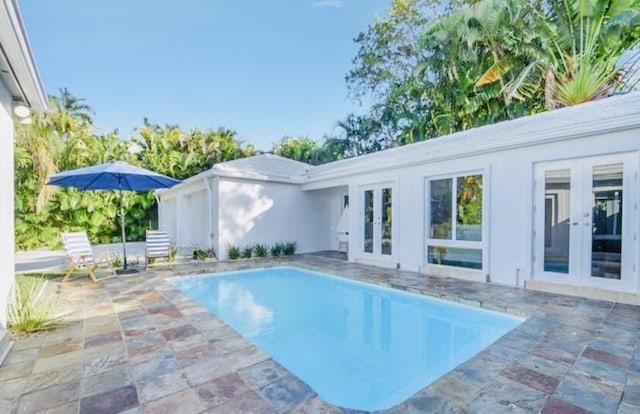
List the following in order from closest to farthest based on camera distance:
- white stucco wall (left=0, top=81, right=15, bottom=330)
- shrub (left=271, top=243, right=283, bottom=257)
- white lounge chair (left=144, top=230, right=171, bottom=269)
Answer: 1. white stucco wall (left=0, top=81, right=15, bottom=330)
2. white lounge chair (left=144, top=230, right=171, bottom=269)
3. shrub (left=271, top=243, right=283, bottom=257)

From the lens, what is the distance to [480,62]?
13320 millimetres

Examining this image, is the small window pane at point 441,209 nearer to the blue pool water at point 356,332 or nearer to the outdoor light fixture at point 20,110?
the blue pool water at point 356,332

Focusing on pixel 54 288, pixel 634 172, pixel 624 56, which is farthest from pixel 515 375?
pixel 624 56

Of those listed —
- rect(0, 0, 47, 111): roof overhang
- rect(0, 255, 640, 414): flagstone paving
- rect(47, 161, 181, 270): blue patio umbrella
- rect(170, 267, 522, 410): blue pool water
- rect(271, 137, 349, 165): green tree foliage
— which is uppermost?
rect(271, 137, 349, 165): green tree foliage

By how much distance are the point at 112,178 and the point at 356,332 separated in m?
8.03

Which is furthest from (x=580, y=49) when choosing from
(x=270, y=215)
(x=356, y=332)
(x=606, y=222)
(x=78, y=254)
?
(x=78, y=254)

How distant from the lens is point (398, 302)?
22.5 feet

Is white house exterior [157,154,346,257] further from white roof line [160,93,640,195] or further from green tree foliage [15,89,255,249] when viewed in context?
green tree foliage [15,89,255,249]

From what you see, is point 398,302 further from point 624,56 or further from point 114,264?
point 624,56

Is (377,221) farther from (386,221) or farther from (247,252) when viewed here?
(247,252)

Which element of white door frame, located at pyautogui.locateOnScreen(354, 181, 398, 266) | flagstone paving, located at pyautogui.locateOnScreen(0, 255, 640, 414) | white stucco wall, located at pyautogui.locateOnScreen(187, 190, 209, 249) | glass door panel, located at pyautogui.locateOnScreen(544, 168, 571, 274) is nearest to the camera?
flagstone paving, located at pyautogui.locateOnScreen(0, 255, 640, 414)

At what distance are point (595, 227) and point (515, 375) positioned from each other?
4.58 metres

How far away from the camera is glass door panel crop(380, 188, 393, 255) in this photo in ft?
32.7

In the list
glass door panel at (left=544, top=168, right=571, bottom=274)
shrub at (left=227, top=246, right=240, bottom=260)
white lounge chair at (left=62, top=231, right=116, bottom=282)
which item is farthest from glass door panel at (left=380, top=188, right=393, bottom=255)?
white lounge chair at (left=62, top=231, right=116, bottom=282)
